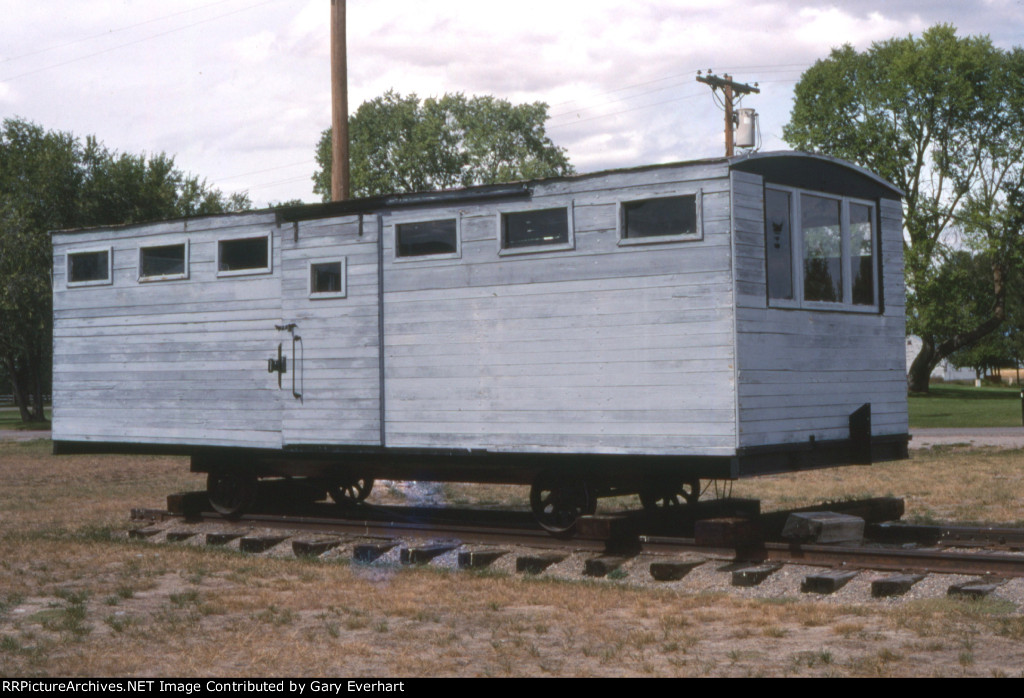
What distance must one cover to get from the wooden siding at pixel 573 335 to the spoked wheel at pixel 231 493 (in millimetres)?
2668

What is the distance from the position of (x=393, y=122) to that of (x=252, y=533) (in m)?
53.2

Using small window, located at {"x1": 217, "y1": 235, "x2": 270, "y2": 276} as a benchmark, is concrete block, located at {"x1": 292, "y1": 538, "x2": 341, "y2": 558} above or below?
below

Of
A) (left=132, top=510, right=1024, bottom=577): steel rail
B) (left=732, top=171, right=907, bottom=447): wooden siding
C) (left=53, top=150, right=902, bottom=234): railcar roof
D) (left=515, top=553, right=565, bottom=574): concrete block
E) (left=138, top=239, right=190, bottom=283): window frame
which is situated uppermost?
(left=53, top=150, right=902, bottom=234): railcar roof

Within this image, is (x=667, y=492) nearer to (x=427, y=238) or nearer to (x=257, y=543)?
(x=427, y=238)

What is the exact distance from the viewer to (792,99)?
53.9 metres

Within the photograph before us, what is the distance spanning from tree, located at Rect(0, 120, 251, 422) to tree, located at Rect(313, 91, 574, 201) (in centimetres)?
1578

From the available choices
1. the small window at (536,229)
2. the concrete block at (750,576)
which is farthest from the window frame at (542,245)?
the concrete block at (750,576)

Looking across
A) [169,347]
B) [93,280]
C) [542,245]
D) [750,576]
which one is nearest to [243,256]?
[169,347]

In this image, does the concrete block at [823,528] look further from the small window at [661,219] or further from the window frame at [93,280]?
the window frame at [93,280]

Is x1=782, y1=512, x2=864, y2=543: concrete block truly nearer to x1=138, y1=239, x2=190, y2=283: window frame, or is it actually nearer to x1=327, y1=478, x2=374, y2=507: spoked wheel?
x1=327, y1=478, x2=374, y2=507: spoked wheel

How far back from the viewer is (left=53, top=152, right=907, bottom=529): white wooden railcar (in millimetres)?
10094

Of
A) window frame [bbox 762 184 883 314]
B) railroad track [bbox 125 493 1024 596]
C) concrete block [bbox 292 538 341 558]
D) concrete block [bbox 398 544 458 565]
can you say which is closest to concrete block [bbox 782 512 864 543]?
railroad track [bbox 125 493 1024 596]

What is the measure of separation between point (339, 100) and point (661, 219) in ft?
25.7

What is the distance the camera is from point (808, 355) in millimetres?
10727
